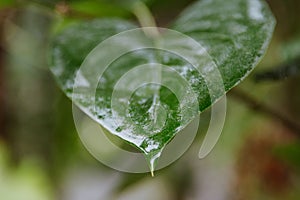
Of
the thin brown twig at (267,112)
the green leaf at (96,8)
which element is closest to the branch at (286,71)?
the thin brown twig at (267,112)

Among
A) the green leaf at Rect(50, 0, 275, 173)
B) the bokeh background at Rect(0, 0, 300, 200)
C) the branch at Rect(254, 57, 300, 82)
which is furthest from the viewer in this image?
the bokeh background at Rect(0, 0, 300, 200)

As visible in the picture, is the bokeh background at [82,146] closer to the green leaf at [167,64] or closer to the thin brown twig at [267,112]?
the thin brown twig at [267,112]

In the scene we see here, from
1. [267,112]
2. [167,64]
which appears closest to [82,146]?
[267,112]

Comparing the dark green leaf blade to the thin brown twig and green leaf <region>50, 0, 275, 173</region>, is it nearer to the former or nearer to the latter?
green leaf <region>50, 0, 275, 173</region>

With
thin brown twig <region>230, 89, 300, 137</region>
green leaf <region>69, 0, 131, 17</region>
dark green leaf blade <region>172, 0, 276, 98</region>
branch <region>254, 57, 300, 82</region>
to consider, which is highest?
dark green leaf blade <region>172, 0, 276, 98</region>

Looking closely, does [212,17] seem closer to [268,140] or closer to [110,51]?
[110,51]

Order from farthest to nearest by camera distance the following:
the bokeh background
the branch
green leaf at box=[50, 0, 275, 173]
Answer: the bokeh background → the branch → green leaf at box=[50, 0, 275, 173]

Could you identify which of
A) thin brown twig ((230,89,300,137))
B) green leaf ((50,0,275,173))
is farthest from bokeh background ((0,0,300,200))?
green leaf ((50,0,275,173))
